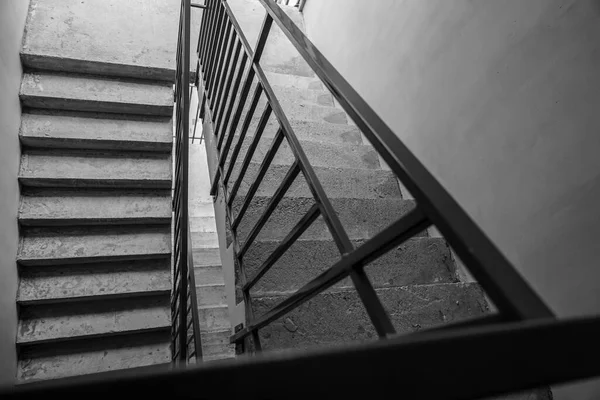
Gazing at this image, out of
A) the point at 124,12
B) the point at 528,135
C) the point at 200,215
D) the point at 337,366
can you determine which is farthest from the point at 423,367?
the point at 200,215

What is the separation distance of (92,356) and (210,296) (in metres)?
1.75

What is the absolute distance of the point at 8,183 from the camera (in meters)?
2.07

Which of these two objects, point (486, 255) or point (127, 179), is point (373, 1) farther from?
point (486, 255)

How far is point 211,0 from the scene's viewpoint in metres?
2.26

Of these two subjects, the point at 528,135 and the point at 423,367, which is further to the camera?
the point at 528,135

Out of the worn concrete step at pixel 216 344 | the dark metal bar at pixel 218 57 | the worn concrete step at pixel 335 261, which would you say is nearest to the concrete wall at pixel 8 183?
the dark metal bar at pixel 218 57

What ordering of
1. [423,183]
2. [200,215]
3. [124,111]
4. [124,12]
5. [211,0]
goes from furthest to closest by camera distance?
1. [200,215]
2. [124,12]
3. [124,111]
4. [211,0]
5. [423,183]

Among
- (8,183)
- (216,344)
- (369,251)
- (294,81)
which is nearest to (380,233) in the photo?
(369,251)

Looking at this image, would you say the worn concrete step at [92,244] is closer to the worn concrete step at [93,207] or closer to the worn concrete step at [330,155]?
the worn concrete step at [93,207]

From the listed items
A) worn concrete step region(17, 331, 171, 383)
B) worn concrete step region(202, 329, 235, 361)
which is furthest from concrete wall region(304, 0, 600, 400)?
worn concrete step region(202, 329, 235, 361)

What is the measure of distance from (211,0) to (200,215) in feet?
17.8

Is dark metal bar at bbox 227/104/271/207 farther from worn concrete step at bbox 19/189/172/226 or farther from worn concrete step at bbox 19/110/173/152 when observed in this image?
worn concrete step at bbox 19/110/173/152

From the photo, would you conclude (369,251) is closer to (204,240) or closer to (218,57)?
(218,57)

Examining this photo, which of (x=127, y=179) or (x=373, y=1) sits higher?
(x=373, y=1)
